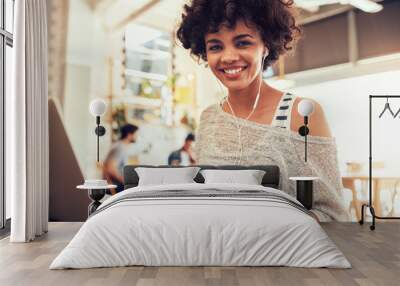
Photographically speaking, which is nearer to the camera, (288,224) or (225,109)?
(288,224)

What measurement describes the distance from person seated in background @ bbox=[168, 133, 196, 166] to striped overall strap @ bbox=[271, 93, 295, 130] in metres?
1.11

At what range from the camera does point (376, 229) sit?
663cm

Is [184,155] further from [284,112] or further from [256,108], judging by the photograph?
[284,112]

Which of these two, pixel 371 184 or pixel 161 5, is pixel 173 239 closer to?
pixel 371 184

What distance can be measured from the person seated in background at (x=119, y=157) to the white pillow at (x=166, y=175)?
471 mm

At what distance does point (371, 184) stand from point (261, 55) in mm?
2154

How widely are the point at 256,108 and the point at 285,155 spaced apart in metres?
0.72

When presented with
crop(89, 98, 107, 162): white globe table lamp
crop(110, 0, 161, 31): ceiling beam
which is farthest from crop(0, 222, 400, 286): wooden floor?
crop(110, 0, 161, 31): ceiling beam

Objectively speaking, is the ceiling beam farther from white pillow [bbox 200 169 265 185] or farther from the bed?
the bed

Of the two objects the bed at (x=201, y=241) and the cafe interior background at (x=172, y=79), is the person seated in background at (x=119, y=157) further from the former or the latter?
the bed at (x=201, y=241)

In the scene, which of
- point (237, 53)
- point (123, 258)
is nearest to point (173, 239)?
point (123, 258)

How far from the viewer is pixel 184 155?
7242mm

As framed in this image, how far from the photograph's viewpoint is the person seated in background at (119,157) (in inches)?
285

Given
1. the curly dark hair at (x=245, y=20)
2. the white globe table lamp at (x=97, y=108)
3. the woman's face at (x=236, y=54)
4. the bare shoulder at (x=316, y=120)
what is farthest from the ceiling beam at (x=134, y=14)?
the bare shoulder at (x=316, y=120)
